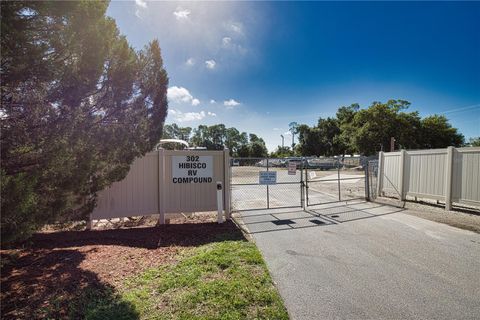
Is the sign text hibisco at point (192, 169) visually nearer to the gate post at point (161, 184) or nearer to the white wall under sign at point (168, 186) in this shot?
the white wall under sign at point (168, 186)

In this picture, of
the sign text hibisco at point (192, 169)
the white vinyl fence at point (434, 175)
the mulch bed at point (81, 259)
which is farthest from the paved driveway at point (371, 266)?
the white vinyl fence at point (434, 175)

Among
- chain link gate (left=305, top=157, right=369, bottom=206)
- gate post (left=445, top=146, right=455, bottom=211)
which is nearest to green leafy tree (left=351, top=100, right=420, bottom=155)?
chain link gate (left=305, top=157, right=369, bottom=206)

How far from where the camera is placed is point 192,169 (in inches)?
274

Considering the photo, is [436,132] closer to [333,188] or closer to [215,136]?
[333,188]

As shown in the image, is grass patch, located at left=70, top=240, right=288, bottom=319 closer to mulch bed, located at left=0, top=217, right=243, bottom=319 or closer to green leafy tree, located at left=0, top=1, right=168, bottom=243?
mulch bed, located at left=0, top=217, right=243, bottom=319

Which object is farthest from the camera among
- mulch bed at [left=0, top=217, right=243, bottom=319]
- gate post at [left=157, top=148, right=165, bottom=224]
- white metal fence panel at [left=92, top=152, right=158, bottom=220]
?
gate post at [left=157, top=148, right=165, bottom=224]

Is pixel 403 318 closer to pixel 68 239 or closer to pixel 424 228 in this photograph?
pixel 424 228

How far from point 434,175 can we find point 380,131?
3129 centimetres

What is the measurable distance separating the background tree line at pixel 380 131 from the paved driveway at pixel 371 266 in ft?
110

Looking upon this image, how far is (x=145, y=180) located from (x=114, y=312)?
4.18 metres

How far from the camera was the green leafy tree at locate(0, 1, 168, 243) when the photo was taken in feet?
8.84

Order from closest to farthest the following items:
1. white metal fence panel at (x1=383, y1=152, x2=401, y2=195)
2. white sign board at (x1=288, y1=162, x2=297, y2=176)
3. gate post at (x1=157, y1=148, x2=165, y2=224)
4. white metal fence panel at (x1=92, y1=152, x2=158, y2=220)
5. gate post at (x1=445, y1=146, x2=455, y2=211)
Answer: white metal fence panel at (x1=92, y1=152, x2=158, y2=220), gate post at (x1=157, y1=148, x2=165, y2=224), gate post at (x1=445, y1=146, x2=455, y2=211), white sign board at (x1=288, y1=162, x2=297, y2=176), white metal fence panel at (x1=383, y1=152, x2=401, y2=195)

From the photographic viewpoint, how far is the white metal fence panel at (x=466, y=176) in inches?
298

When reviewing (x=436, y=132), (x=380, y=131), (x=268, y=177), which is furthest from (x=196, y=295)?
(x=436, y=132)
